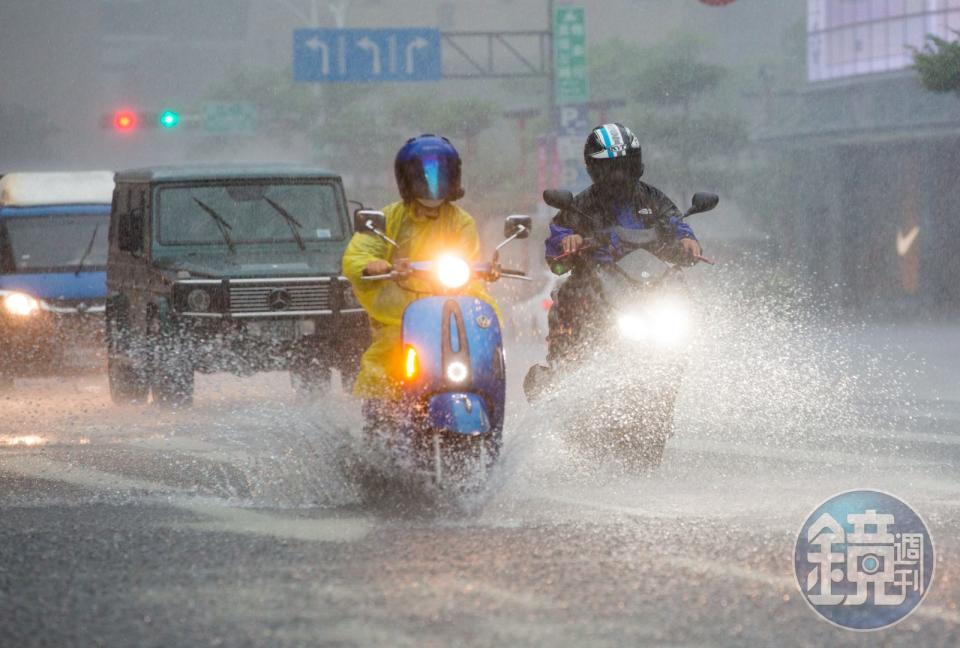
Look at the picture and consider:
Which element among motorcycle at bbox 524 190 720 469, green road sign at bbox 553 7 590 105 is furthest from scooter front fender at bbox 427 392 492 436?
green road sign at bbox 553 7 590 105

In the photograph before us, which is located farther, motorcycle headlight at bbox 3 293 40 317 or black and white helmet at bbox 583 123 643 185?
motorcycle headlight at bbox 3 293 40 317

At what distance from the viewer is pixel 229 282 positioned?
561 inches

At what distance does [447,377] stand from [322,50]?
36396 mm

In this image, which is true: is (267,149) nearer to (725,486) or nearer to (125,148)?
(125,148)

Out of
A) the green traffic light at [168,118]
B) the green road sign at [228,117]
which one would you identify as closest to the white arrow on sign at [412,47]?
the green traffic light at [168,118]

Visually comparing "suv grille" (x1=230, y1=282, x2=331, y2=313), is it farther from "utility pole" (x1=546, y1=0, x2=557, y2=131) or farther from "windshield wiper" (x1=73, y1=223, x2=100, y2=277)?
"utility pole" (x1=546, y1=0, x2=557, y2=131)

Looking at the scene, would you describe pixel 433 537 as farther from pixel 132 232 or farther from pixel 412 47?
pixel 412 47

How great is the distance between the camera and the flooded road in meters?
5.48

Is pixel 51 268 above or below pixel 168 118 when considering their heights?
below

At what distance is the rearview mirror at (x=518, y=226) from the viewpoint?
805cm

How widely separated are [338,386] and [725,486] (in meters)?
8.84

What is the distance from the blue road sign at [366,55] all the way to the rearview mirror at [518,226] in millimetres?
34796

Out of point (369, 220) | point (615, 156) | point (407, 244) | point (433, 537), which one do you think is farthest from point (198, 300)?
point (433, 537)

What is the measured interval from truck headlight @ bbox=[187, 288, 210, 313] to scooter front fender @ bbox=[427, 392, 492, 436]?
272 inches
